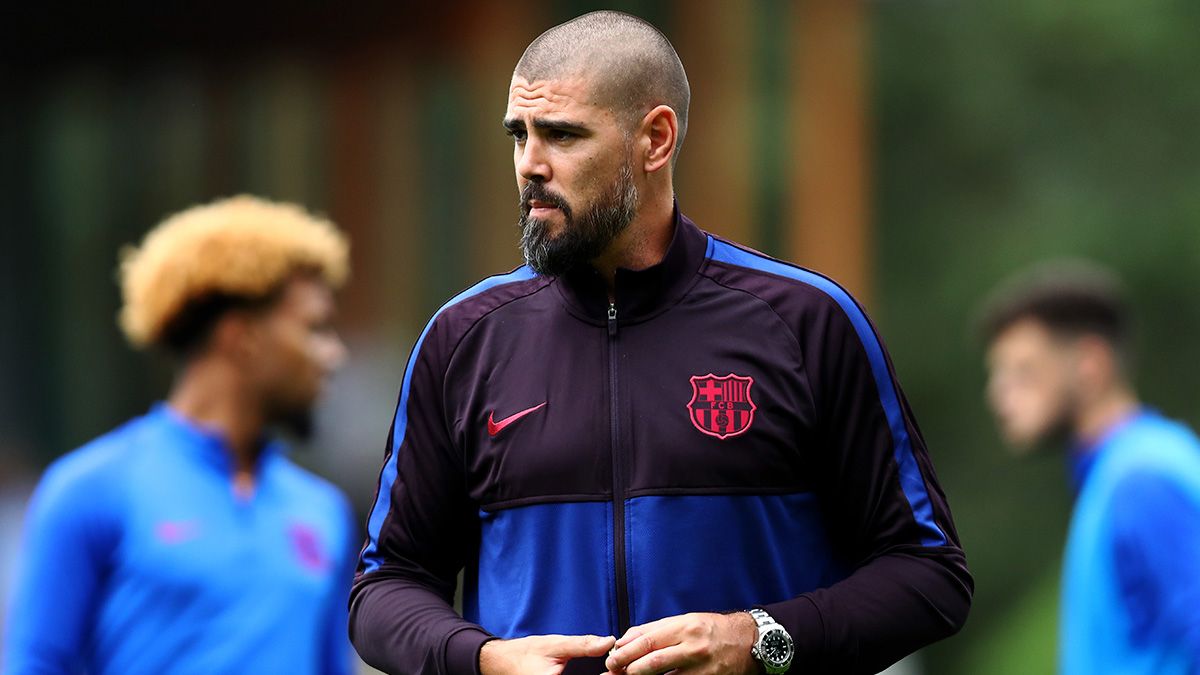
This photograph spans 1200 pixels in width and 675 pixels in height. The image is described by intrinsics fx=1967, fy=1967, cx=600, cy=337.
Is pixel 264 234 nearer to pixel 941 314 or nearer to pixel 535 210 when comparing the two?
pixel 535 210

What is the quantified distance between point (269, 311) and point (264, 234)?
9.8 inches

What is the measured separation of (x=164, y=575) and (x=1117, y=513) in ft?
9.13

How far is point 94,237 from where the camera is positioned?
1828 cm

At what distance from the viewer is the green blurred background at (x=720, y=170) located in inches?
557

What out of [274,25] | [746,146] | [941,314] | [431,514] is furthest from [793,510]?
[941,314]

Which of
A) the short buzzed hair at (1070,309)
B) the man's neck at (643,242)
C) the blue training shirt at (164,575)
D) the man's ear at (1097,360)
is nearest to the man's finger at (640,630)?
the man's neck at (643,242)

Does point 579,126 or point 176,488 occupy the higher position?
point 579,126

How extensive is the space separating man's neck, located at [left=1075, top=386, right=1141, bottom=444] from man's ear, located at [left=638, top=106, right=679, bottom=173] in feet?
10.9

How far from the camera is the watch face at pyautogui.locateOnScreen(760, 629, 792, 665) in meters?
3.43

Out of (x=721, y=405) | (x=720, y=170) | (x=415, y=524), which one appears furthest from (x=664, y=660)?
(x=720, y=170)

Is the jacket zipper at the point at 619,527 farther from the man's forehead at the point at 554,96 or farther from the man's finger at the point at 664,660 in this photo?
the man's forehead at the point at 554,96

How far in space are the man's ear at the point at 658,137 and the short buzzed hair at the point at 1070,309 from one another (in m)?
3.65

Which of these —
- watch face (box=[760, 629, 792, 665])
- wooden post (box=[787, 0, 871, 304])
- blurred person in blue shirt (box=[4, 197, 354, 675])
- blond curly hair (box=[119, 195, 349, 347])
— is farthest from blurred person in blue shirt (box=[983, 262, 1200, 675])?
wooden post (box=[787, 0, 871, 304])

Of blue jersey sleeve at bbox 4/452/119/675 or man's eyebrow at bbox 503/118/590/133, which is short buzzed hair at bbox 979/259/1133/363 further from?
man's eyebrow at bbox 503/118/590/133
